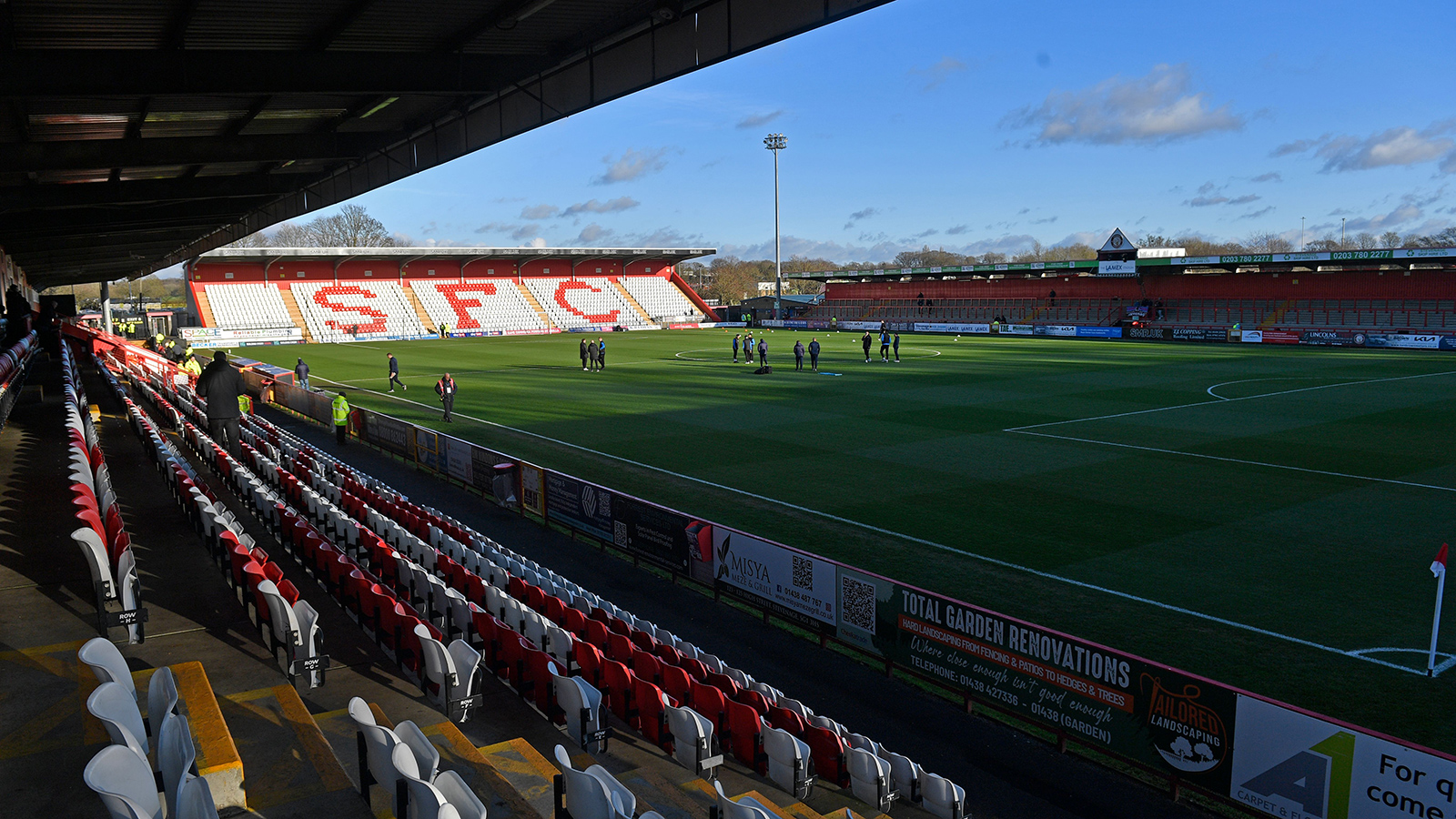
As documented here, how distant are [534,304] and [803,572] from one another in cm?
A: 7329

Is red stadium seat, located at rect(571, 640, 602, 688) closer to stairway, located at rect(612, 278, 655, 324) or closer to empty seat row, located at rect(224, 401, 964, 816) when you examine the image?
empty seat row, located at rect(224, 401, 964, 816)

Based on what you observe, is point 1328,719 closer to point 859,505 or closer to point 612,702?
point 612,702

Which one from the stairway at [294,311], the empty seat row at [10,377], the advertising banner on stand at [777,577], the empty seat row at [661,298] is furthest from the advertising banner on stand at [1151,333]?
the stairway at [294,311]

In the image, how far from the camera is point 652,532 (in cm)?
1298

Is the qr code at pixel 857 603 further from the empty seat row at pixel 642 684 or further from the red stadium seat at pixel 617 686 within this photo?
the red stadium seat at pixel 617 686

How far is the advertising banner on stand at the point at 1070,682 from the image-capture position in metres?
7.18

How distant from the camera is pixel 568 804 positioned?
4785mm

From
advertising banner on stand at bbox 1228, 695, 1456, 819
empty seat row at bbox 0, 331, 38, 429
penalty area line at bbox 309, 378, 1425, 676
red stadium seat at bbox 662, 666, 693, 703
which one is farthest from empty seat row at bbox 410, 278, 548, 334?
advertising banner on stand at bbox 1228, 695, 1456, 819

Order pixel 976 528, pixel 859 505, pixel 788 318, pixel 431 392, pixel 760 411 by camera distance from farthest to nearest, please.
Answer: pixel 788 318, pixel 431 392, pixel 760 411, pixel 859 505, pixel 976 528

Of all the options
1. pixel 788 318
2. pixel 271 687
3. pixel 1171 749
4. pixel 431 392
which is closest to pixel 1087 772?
pixel 1171 749

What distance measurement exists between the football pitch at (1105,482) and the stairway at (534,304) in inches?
1530

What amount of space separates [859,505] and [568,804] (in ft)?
39.8

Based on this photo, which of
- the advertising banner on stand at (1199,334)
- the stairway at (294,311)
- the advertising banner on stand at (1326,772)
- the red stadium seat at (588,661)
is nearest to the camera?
the advertising banner on stand at (1326,772)

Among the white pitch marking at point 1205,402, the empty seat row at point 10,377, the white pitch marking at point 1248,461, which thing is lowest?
the white pitch marking at point 1248,461
